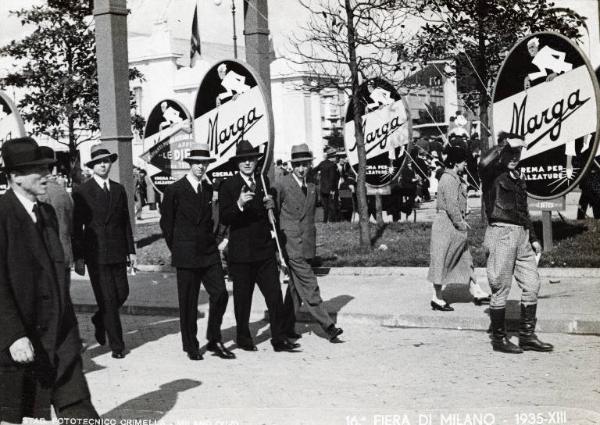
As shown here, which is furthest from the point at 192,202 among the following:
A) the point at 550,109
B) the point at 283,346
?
A: the point at 550,109

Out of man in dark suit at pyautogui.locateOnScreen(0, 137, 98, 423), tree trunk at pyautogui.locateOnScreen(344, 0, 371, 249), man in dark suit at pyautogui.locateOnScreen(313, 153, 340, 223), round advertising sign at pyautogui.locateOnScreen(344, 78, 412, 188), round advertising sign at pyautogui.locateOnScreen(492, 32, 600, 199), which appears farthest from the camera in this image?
man in dark suit at pyautogui.locateOnScreen(313, 153, 340, 223)

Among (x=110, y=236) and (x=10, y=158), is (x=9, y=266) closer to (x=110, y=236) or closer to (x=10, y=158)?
(x=10, y=158)

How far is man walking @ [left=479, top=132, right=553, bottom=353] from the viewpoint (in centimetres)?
805

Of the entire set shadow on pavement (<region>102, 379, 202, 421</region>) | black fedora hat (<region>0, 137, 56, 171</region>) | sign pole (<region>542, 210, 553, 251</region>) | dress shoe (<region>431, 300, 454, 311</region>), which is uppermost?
black fedora hat (<region>0, 137, 56, 171</region>)

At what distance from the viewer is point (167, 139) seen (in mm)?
16953

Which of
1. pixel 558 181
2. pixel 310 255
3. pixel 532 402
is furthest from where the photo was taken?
pixel 558 181

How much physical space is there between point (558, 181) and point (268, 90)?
419cm

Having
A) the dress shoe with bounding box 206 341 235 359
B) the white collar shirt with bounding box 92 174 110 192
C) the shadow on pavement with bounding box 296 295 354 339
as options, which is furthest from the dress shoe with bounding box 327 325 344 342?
the white collar shirt with bounding box 92 174 110 192

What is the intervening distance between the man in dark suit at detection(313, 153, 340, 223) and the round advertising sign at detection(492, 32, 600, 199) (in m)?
10.6

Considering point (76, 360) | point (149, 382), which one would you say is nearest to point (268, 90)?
point (149, 382)

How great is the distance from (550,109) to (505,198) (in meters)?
4.39

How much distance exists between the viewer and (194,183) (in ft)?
28.5

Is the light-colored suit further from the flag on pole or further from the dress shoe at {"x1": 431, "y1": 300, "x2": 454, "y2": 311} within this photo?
the flag on pole

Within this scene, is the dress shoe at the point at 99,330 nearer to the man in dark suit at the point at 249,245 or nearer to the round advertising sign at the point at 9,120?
the man in dark suit at the point at 249,245
